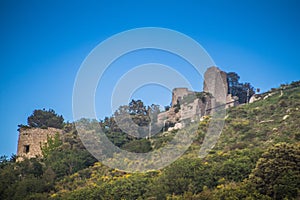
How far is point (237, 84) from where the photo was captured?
5309 centimetres

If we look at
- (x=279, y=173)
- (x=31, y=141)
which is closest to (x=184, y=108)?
(x=31, y=141)

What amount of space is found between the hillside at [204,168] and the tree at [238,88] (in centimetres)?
740

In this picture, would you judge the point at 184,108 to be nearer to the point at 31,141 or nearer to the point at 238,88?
the point at 238,88

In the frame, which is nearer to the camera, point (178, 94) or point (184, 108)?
point (184, 108)

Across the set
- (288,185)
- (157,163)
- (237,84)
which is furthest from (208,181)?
(237,84)

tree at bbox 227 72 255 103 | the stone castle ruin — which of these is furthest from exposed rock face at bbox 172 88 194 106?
tree at bbox 227 72 255 103

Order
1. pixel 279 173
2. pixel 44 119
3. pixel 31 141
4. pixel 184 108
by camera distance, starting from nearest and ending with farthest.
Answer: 1. pixel 279 173
2. pixel 31 141
3. pixel 184 108
4. pixel 44 119

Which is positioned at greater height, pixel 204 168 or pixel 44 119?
pixel 44 119

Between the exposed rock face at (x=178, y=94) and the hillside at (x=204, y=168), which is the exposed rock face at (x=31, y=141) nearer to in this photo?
the hillside at (x=204, y=168)

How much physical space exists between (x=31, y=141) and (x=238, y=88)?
25344 millimetres

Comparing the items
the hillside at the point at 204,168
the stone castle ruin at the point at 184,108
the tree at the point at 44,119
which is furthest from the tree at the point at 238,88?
the tree at the point at 44,119

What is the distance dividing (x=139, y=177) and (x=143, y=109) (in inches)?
862

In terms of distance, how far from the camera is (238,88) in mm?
52438

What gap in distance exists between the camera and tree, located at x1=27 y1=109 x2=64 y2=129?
49.2 m
